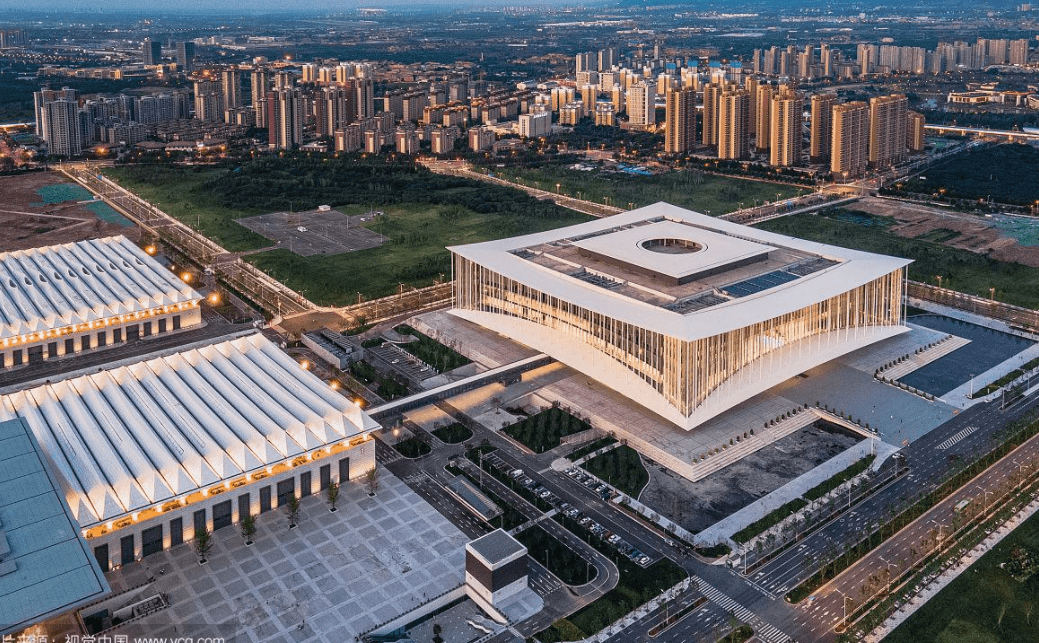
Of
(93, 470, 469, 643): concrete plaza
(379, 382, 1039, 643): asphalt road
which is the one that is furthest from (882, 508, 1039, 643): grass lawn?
(93, 470, 469, 643): concrete plaza

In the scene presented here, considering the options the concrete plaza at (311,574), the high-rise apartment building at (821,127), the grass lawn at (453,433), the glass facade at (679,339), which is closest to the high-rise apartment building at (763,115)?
the high-rise apartment building at (821,127)

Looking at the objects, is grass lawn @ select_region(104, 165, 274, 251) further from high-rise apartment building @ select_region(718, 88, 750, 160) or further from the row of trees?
high-rise apartment building @ select_region(718, 88, 750, 160)

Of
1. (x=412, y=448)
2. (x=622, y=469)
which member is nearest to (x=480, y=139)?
(x=412, y=448)

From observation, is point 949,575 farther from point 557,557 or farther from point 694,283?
point 694,283

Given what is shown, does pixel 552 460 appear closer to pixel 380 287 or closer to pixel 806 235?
pixel 380 287

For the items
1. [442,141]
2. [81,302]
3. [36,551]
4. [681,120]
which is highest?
[681,120]

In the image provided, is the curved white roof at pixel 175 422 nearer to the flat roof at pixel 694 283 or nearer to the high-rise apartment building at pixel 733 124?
the flat roof at pixel 694 283

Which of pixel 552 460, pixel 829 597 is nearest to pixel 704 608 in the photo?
pixel 829 597
